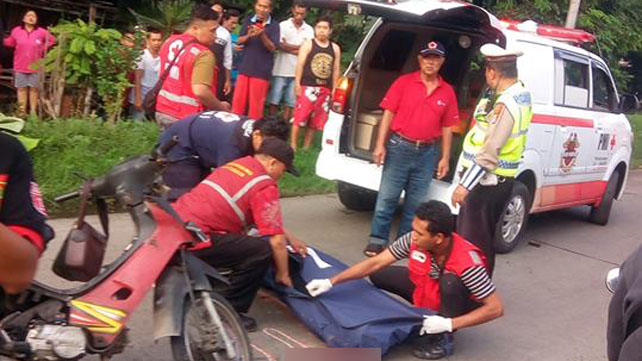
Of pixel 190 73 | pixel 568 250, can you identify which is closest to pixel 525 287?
pixel 568 250

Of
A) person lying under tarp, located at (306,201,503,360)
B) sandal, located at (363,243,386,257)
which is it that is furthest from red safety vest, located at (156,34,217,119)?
person lying under tarp, located at (306,201,503,360)

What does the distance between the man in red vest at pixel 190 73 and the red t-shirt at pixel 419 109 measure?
1350 millimetres

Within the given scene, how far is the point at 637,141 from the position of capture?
16.0 m

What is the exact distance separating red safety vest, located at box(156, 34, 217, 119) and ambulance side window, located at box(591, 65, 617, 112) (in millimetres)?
4155

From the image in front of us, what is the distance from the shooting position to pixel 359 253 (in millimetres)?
6750

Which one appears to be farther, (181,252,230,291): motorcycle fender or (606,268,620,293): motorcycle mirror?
(181,252,230,291): motorcycle fender

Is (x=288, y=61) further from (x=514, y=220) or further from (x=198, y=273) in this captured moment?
(x=198, y=273)

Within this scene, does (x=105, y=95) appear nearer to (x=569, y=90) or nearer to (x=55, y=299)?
(x=569, y=90)

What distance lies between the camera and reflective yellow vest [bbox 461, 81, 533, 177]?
555cm

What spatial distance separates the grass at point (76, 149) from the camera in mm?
6828

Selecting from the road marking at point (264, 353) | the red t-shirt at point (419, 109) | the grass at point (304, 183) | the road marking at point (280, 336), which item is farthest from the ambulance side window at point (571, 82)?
the road marking at point (264, 353)

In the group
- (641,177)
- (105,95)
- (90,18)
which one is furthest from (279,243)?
(641,177)

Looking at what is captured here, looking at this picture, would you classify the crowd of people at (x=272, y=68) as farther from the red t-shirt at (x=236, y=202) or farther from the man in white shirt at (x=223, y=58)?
the red t-shirt at (x=236, y=202)

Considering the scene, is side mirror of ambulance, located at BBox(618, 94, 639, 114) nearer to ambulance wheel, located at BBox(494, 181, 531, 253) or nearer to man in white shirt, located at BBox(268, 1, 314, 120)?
ambulance wheel, located at BBox(494, 181, 531, 253)
